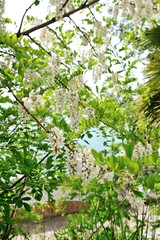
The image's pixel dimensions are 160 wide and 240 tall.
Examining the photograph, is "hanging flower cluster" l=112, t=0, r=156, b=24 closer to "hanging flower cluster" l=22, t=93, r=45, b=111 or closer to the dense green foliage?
the dense green foliage

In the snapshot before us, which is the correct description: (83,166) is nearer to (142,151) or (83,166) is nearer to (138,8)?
(142,151)

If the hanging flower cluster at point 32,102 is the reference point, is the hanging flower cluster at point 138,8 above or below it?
above

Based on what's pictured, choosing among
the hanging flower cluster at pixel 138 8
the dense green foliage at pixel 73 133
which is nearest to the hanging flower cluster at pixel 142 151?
the dense green foliage at pixel 73 133

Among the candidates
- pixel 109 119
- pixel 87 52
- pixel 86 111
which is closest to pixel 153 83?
pixel 87 52

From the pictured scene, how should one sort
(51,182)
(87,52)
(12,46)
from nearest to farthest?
(12,46), (51,182), (87,52)

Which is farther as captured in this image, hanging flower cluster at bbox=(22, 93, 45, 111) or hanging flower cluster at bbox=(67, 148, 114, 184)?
hanging flower cluster at bbox=(22, 93, 45, 111)

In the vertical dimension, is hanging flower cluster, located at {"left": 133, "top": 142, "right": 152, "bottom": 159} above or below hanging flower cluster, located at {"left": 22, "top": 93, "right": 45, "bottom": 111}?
below

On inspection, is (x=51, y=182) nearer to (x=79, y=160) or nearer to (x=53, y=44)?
(x=79, y=160)

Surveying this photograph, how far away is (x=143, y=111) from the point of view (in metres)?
6.96

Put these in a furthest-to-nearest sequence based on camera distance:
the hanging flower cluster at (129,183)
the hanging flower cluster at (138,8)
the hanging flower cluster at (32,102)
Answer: the hanging flower cluster at (138,8)
the hanging flower cluster at (32,102)
the hanging flower cluster at (129,183)

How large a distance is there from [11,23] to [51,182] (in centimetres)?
173

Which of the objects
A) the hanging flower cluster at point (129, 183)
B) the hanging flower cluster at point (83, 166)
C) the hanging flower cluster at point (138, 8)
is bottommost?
the hanging flower cluster at point (129, 183)

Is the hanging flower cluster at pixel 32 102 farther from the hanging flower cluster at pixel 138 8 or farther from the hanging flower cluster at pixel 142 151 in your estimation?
the hanging flower cluster at pixel 138 8

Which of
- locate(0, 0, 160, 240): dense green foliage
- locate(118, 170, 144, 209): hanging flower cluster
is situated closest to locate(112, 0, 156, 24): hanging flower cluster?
locate(0, 0, 160, 240): dense green foliage
